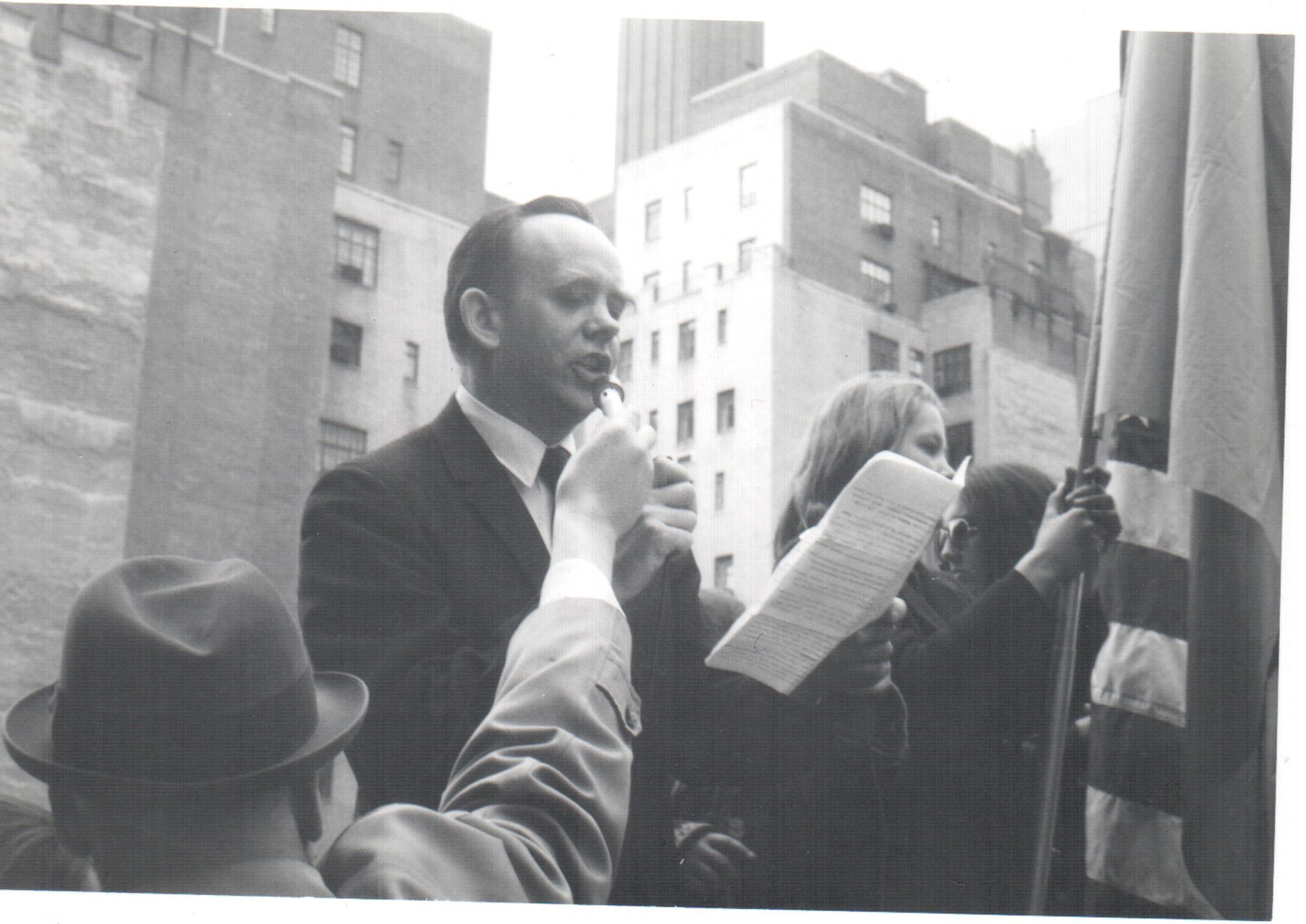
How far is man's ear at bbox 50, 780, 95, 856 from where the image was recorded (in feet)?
4.04

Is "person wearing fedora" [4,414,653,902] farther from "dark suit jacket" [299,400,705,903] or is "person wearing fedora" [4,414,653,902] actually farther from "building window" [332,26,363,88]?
"building window" [332,26,363,88]

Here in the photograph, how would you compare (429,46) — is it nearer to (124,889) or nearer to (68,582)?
(68,582)

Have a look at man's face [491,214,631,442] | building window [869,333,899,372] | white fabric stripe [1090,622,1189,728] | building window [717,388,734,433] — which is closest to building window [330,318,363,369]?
man's face [491,214,631,442]

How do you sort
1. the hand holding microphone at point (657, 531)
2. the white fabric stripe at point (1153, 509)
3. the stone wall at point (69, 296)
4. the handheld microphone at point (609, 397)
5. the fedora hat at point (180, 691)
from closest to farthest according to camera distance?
1. the fedora hat at point (180, 691)
2. the hand holding microphone at point (657, 531)
3. the handheld microphone at point (609, 397)
4. the stone wall at point (69, 296)
5. the white fabric stripe at point (1153, 509)

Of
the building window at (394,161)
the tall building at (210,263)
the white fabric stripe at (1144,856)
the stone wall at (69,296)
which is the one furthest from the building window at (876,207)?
the stone wall at (69,296)

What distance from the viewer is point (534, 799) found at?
126 centimetres

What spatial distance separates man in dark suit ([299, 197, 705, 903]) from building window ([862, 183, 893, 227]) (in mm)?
605

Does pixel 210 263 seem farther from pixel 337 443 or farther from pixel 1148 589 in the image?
pixel 1148 589

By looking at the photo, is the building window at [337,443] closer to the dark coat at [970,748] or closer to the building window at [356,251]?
the building window at [356,251]

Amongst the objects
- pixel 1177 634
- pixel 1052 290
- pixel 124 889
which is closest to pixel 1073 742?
pixel 1177 634

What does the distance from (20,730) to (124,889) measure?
0.17 meters

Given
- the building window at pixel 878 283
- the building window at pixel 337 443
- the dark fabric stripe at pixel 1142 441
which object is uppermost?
the building window at pixel 878 283

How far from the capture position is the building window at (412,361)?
203 centimetres

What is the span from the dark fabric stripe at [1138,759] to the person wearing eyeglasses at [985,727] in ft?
0.29
